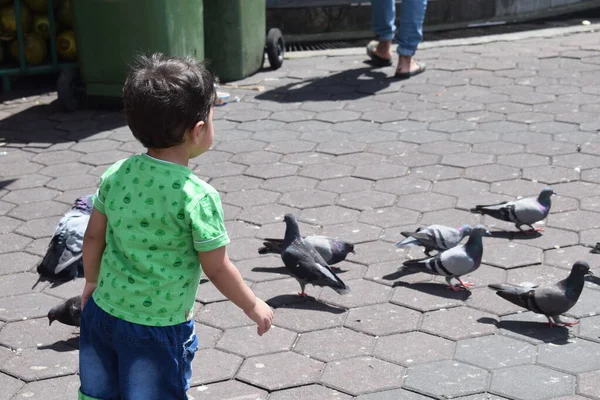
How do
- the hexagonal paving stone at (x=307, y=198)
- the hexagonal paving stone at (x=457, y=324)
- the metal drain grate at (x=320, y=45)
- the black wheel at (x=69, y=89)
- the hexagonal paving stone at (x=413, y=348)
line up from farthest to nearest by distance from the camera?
the metal drain grate at (x=320, y=45), the black wheel at (x=69, y=89), the hexagonal paving stone at (x=307, y=198), the hexagonal paving stone at (x=457, y=324), the hexagonal paving stone at (x=413, y=348)

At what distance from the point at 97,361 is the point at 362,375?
5.02 feet

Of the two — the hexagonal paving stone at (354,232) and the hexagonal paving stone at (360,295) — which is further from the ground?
the hexagonal paving stone at (354,232)

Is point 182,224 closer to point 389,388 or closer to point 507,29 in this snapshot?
point 389,388

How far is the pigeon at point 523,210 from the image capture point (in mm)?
5516

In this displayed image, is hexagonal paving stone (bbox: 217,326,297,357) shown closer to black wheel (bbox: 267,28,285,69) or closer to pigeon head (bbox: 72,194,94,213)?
pigeon head (bbox: 72,194,94,213)

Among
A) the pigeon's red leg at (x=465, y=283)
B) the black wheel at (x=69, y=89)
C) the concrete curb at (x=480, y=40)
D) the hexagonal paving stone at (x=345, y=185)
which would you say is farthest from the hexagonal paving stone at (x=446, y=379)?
the concrete curb at (x=480, y=40)

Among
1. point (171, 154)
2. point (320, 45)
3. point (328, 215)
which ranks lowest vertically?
point (328, 215)

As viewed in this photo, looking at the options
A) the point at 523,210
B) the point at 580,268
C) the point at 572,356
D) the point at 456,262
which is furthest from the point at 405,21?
the point at 572,356

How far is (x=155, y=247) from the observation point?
110 inches

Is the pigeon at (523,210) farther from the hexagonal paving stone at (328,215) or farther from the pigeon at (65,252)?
the pigeon at (65,252)

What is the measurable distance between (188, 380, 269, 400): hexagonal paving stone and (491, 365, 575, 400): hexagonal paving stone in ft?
3.34

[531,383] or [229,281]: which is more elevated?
[229,281]

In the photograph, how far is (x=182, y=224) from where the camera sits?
275 centimetres

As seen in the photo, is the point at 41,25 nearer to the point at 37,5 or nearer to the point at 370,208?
the point at 37,5
